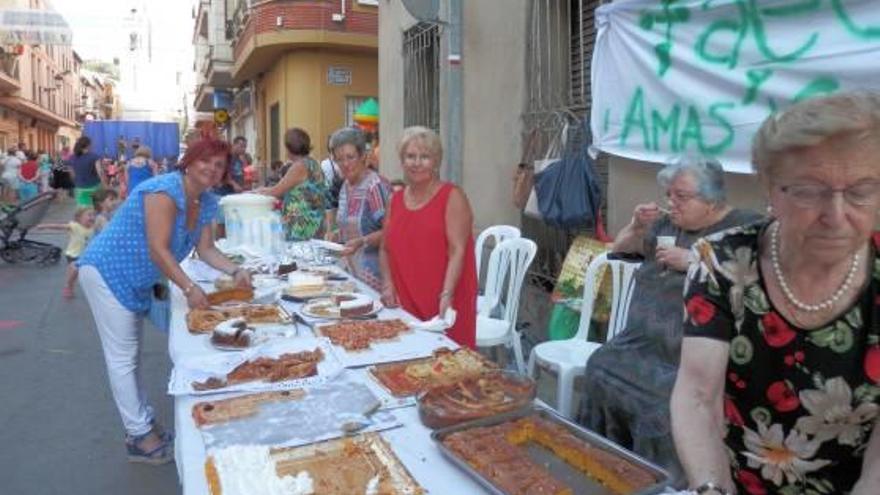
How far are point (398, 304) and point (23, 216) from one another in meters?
A: 8.78

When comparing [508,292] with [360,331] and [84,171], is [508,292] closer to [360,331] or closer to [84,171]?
[360,331]

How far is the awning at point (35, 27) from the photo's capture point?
579 inches

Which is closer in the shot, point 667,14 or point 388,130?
point 667,14

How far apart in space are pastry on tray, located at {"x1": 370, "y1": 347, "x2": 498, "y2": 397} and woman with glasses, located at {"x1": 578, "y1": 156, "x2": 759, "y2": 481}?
879 millimetres

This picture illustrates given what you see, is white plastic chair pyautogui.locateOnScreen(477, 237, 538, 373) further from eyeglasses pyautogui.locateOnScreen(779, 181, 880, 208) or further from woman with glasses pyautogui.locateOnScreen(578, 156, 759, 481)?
eyeglasses pyautogui.locateOnScreen(779, 181, 880, 208)

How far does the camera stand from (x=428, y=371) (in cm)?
222

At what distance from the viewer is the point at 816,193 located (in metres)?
1.21

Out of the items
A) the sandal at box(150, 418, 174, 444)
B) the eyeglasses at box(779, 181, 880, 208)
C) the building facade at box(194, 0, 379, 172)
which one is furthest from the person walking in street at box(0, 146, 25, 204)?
the eyeglasses at box(779, 181, 880, 208)

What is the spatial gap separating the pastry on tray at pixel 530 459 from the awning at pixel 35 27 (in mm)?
16433

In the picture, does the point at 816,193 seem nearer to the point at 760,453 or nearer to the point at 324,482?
the point at 760,453

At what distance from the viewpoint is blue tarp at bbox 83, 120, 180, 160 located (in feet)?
100

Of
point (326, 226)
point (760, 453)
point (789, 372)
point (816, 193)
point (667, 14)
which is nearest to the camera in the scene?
point (816, 193)

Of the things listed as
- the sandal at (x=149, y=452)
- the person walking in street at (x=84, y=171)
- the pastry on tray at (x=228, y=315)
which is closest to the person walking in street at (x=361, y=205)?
the pastry on tray at (x=228, y=315)

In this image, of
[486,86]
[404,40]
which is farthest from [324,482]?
[404,40]
